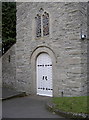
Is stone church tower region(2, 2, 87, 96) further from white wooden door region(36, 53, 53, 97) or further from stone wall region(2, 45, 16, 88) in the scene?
stone wall region(2, 45, 16, 88)

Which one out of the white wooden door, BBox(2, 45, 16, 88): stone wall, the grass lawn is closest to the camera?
the grass lawn

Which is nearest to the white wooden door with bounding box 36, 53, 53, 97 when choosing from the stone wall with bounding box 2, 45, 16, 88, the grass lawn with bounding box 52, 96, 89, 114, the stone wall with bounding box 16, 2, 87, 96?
the stone wall with bounding box 16, 2, 87, 96

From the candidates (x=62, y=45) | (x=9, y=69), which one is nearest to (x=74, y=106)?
(x=62, y=45)

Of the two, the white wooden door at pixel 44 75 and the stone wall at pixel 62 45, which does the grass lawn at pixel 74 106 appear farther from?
the white wooden door at pixel 44 75

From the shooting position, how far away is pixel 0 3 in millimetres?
16078

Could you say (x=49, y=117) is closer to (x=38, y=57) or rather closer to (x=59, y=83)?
(x=59, y=83)

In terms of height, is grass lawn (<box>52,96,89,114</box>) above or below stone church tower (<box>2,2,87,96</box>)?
below

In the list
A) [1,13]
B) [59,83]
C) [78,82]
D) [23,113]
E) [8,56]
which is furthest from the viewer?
[1,13]

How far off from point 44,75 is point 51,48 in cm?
180

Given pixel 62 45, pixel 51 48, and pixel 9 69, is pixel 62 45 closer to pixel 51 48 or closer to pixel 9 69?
pixel 51 48

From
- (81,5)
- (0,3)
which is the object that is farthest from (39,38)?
(0,3)

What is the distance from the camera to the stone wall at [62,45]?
9.07m

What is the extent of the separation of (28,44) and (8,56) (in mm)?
2548

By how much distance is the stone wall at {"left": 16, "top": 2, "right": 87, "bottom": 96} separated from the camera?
9.07m
